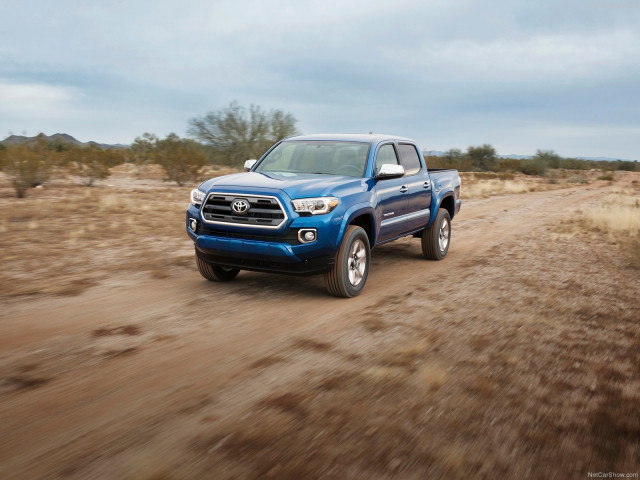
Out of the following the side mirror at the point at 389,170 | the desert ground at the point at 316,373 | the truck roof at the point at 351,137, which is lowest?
the desert ground at the point at 316,373

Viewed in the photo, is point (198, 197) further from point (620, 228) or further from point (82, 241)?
point (620, 228)

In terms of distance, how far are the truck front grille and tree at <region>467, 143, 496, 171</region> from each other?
58.1 meters

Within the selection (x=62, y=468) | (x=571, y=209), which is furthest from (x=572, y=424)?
(x=571, y=209)

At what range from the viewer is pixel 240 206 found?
19.4 feet

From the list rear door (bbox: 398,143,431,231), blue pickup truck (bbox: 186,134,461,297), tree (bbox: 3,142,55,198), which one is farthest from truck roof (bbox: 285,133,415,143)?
tree (bbox: 3,142,55,198)

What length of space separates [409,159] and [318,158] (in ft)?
5.55

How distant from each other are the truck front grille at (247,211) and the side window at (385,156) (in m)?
1.79

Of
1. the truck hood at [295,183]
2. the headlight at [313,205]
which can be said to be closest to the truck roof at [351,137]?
the truck hood at [295,183]

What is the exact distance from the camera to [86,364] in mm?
4211

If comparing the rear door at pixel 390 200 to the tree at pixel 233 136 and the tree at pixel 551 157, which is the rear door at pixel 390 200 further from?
the tree at pixel 551 157

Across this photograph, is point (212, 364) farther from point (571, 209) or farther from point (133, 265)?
point (571, 209)

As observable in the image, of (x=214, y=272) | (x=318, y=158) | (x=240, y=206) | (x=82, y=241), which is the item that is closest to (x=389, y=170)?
(x=318, y=158)

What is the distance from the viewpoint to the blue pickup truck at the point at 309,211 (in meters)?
5.81

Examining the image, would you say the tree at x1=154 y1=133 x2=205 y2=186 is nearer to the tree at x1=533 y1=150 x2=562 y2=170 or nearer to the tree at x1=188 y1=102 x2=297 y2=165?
the tree at x1=188 y1=102 x2=297 y2=165
